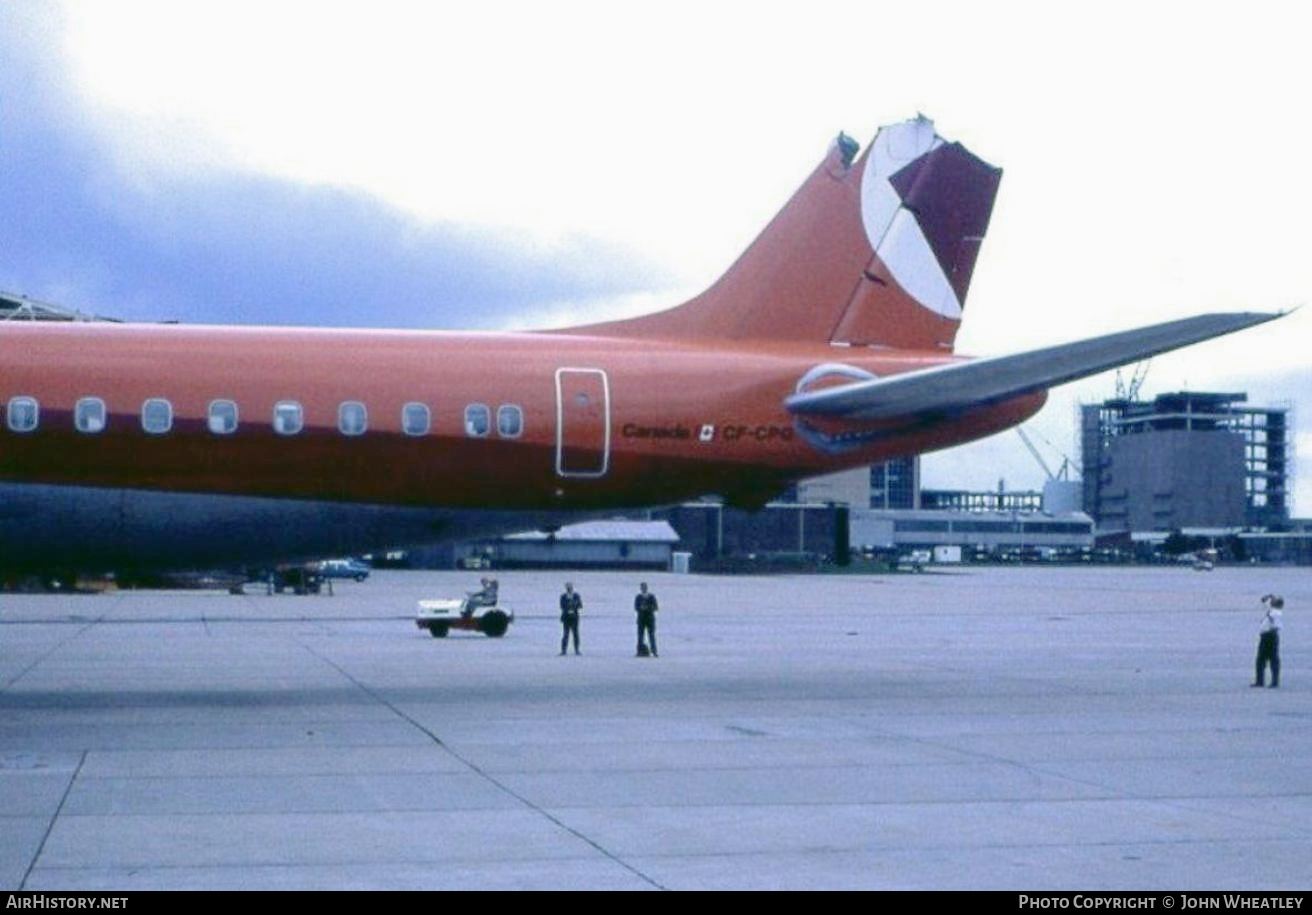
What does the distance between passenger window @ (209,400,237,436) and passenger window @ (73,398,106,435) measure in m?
1.43

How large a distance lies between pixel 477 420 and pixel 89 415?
17.3ft

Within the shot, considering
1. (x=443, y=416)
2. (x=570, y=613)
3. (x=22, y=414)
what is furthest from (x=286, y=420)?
(x=570, y=613)

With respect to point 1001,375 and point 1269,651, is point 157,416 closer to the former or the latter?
point 1001,375

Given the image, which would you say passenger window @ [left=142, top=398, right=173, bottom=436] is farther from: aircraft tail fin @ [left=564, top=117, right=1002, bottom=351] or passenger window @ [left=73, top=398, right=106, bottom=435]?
aircraft tail fin @ [left=564, top=117, right=1002, bottom=351]

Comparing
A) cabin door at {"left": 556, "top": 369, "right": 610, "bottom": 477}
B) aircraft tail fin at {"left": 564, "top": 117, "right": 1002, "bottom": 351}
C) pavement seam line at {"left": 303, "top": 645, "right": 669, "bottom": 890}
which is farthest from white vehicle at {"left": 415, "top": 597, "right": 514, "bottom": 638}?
cabin door at {"left": 556, "top": 369, "right": 610, "bottom": 477}

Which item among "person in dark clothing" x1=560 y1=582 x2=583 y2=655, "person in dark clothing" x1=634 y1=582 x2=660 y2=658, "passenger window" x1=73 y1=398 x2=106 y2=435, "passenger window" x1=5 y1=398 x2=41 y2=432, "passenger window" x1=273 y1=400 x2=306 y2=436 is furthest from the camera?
"person in dark clothing" x1=560 y1=582 x2=583 y2=655

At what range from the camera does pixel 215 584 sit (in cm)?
8081

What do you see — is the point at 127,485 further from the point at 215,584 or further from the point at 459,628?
the point at 215,584

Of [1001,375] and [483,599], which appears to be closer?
[1001,375]

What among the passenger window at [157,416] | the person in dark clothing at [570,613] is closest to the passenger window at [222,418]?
the passenger window at [157,416]

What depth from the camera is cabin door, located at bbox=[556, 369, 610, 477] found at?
88.5ft

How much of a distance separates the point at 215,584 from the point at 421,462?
5696 cm

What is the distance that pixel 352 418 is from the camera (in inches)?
1024

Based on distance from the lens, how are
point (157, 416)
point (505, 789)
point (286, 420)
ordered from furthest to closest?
point (286, 420), point (157, 416), point (505, 789)
